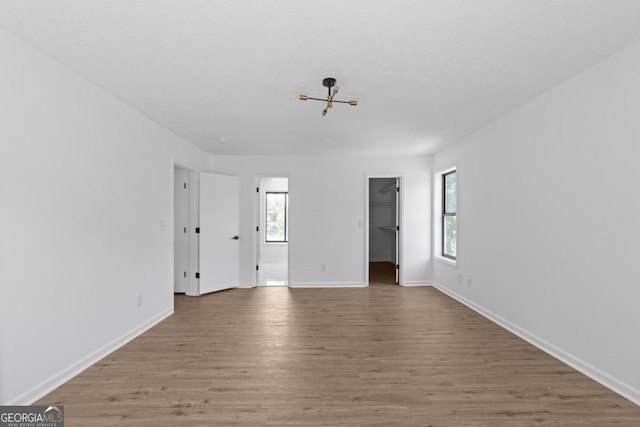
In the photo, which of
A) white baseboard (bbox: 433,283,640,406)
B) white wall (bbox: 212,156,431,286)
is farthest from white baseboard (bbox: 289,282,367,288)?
white baseboard (bbox: 433,283,640,406)

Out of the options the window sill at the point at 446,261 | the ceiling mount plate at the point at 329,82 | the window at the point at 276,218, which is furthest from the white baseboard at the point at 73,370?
the window at the point at 276,218

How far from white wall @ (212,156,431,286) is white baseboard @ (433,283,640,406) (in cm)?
223

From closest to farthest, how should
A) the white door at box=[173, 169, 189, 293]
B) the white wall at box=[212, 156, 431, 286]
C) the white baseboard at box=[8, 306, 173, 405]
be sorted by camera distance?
the white baseboard at box=[8, 306, 173, 405] < the white door at box=[173, 169, 189, 293] < the white wall at box=[212, 156, 431, 286]

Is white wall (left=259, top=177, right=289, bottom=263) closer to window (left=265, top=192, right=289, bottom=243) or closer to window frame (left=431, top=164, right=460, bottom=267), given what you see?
window (left=265, top=192, right=289, bottom=243)

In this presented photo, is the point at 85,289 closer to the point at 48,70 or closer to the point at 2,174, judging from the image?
the point at 2,174

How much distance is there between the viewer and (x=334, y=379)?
8.10 ft

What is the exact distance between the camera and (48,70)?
2.32m

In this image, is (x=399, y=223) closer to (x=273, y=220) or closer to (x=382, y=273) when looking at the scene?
(x=382, y=273)

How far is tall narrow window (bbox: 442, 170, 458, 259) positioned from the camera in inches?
209

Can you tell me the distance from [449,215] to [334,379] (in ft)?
12.7

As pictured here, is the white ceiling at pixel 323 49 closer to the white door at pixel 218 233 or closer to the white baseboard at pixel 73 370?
the white door at pixel 218 233

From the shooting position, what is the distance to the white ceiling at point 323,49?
5.89 feet

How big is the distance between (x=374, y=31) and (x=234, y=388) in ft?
8.77

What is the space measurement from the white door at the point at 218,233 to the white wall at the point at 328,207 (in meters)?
0.21
